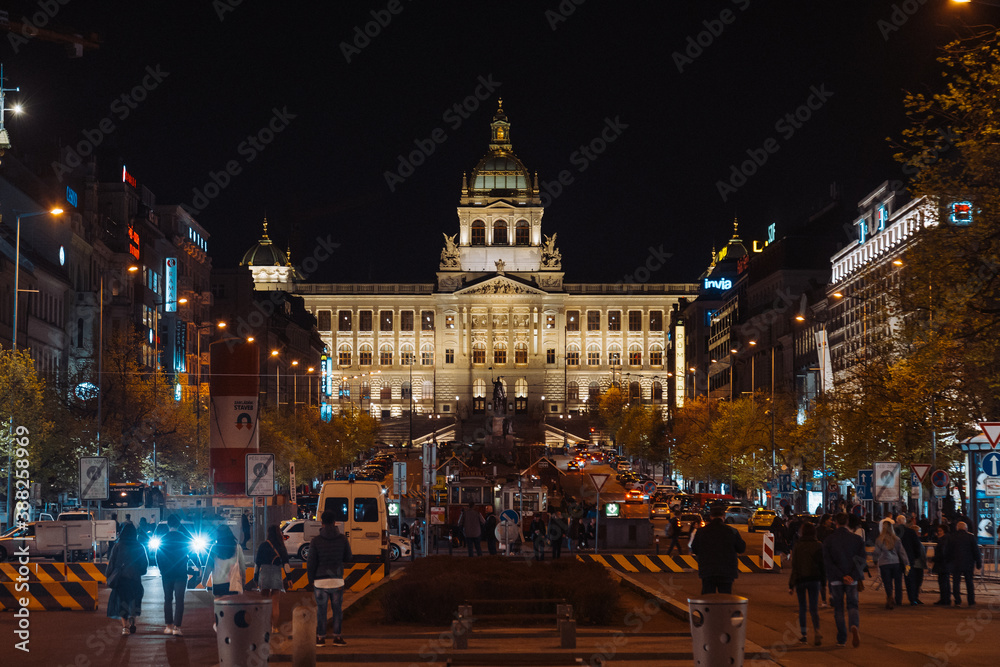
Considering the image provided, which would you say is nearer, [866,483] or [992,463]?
[992,463]

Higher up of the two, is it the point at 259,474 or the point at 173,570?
the point at 259,474

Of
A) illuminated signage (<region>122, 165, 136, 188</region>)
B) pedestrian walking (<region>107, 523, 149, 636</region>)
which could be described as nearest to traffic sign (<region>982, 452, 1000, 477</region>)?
A: pedestrian walking (<region>107, 523, 149, 636</region>)

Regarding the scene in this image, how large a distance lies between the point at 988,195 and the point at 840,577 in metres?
9.00

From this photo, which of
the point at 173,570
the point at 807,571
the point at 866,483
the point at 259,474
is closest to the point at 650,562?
the point at 259,474

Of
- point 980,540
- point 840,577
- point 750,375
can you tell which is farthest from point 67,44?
point 750,375

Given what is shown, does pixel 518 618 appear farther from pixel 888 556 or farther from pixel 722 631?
pixel 888 556

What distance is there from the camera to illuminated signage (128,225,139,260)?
98.3 meters

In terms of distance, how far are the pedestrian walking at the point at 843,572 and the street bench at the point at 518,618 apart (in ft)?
12.1

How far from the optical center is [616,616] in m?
22.3

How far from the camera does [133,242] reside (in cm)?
9975

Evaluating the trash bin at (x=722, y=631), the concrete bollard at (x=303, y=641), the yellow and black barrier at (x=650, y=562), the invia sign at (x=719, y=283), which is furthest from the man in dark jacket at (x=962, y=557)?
the invia sign at (x=719, y=283)

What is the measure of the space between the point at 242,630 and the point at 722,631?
4.16m

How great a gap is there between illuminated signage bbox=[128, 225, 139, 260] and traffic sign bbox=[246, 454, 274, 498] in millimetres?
75868

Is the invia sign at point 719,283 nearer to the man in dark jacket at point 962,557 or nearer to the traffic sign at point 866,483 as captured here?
the traffic sign at point 866,483
